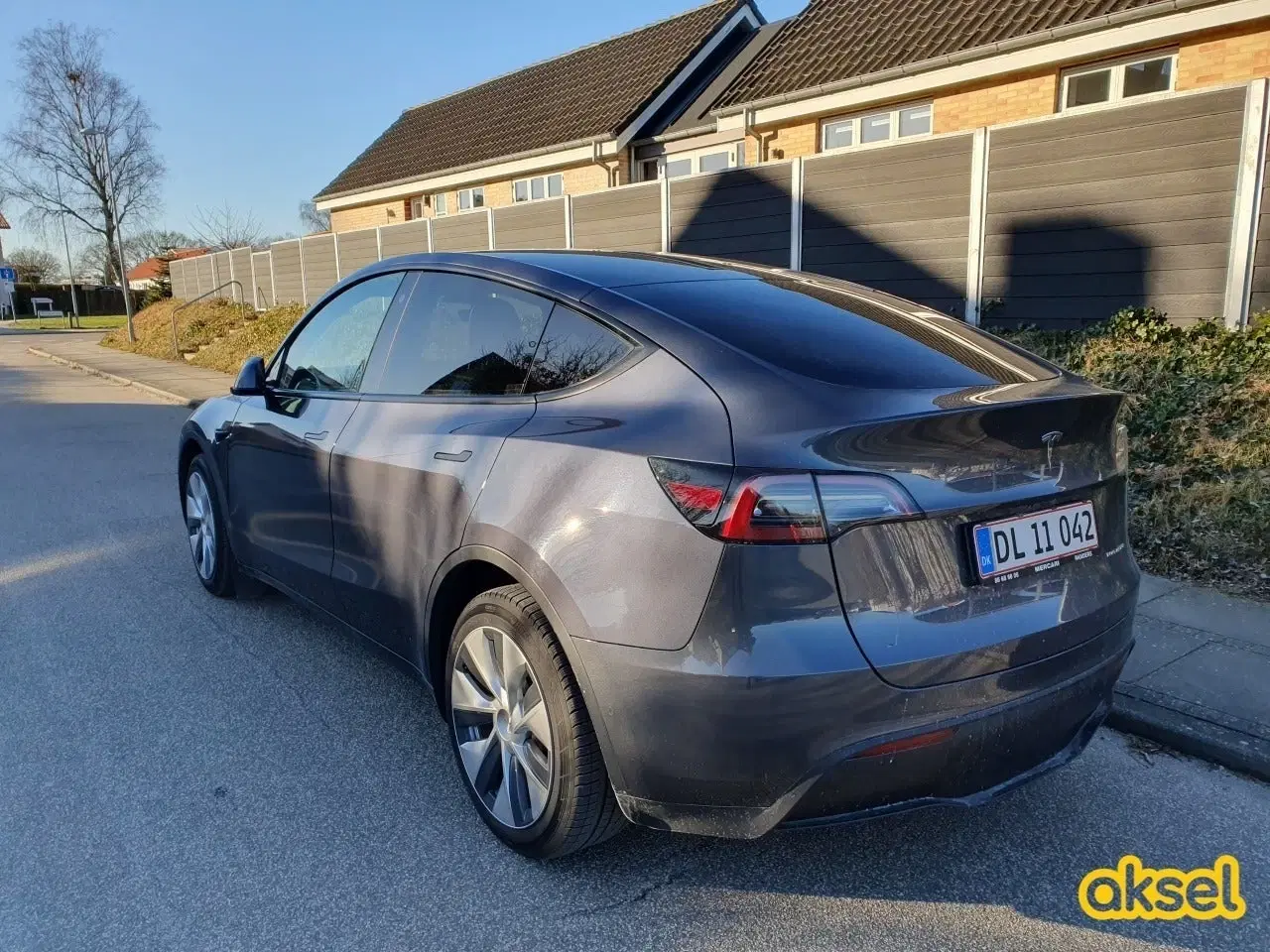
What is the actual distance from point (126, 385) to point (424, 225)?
625cm

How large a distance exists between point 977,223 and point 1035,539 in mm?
7074

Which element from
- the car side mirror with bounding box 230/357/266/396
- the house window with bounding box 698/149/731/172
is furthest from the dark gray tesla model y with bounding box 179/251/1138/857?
the house window with bounding box 698/149/731/172

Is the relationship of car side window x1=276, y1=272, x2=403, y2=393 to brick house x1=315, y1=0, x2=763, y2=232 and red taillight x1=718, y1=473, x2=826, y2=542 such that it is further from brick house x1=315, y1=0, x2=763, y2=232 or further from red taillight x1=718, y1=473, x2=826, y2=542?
brick house x1=315, y1=0, x2=763, y2=232

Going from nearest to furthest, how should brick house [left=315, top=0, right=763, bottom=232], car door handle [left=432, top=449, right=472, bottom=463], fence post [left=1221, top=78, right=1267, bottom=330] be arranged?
car door handle [left=432, top=449, right=472, bottom=463]
fence post [left=1221, top=78, right=1267, bottom=330]
brick house [left=315, top=0, right=763, bottom=232]

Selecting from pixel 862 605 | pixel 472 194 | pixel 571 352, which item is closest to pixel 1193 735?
pixel 862 605

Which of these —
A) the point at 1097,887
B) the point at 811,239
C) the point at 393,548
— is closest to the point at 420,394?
the point at 393,548

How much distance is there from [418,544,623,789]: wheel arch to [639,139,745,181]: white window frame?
579 inches

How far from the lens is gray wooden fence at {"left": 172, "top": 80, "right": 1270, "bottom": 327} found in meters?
7.02

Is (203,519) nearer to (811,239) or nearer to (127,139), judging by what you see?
(811,239)

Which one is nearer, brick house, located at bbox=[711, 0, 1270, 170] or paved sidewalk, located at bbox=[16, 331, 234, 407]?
brick house, located at bbox=[711, 0, 1270, 170]

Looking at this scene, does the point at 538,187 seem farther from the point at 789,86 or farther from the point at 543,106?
the point at 789,86

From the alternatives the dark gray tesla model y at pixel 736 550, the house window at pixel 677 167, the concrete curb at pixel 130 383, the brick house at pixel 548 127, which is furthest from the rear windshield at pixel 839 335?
the house window at pixel 677 167

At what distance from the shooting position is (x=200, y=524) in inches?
194

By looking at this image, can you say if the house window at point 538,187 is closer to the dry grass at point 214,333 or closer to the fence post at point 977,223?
the dry grass at point 214,333
